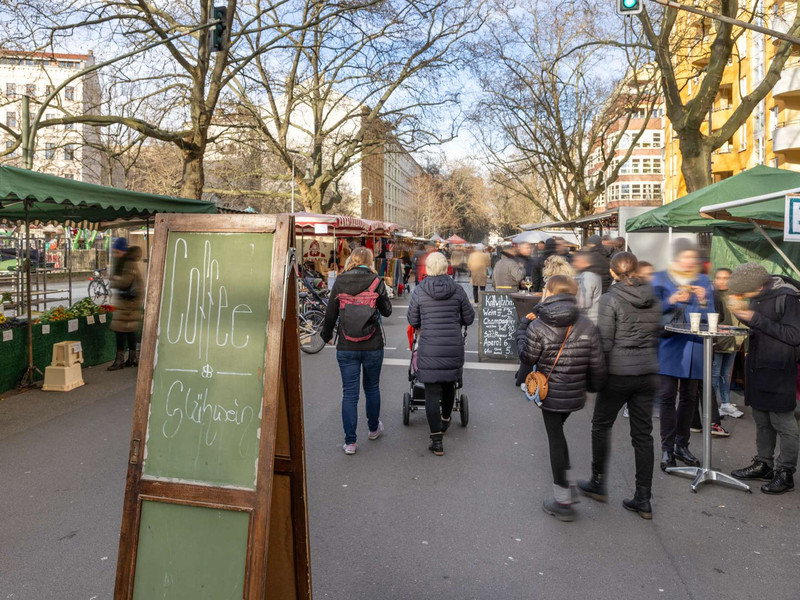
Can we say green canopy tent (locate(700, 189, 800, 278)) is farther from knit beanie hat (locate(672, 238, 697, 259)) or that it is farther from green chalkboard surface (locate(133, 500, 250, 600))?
green chalkboard surface (locate(133, 500, 250, 600))

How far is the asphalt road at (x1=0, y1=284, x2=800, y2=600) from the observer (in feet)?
11.5

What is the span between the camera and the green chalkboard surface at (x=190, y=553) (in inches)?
91.1

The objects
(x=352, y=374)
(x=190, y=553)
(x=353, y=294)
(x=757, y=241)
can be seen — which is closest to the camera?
(x=190, y=553)

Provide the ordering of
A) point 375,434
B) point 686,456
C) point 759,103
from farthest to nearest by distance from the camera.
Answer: point 759,103 → point 375,434 → point 686,456

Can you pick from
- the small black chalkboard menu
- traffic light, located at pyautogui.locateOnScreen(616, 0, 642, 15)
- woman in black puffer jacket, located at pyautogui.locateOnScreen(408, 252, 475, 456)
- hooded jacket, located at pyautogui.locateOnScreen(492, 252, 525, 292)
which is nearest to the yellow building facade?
traffic light, located at pyautogui.locateOnScreen(616, 0, 642, 15)

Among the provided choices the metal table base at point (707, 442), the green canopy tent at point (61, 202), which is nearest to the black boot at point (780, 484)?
the metal table base at point (707, 442)

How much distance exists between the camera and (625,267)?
15.2 ft

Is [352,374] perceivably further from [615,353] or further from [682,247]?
[682,247]

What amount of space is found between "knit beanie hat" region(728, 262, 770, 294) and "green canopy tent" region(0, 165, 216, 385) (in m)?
6.74

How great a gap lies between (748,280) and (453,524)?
2.82 m

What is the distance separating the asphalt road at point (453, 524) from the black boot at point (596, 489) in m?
0.07

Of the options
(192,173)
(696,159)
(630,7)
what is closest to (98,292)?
Answer: (192,173)

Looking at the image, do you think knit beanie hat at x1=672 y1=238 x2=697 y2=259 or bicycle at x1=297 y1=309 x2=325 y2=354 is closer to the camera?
knit beanie hat at x1=672 y1=238 x2=697 y2=259

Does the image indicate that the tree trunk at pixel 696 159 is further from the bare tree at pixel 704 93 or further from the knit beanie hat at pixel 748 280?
the knit beanie hat at pixel 748 280
